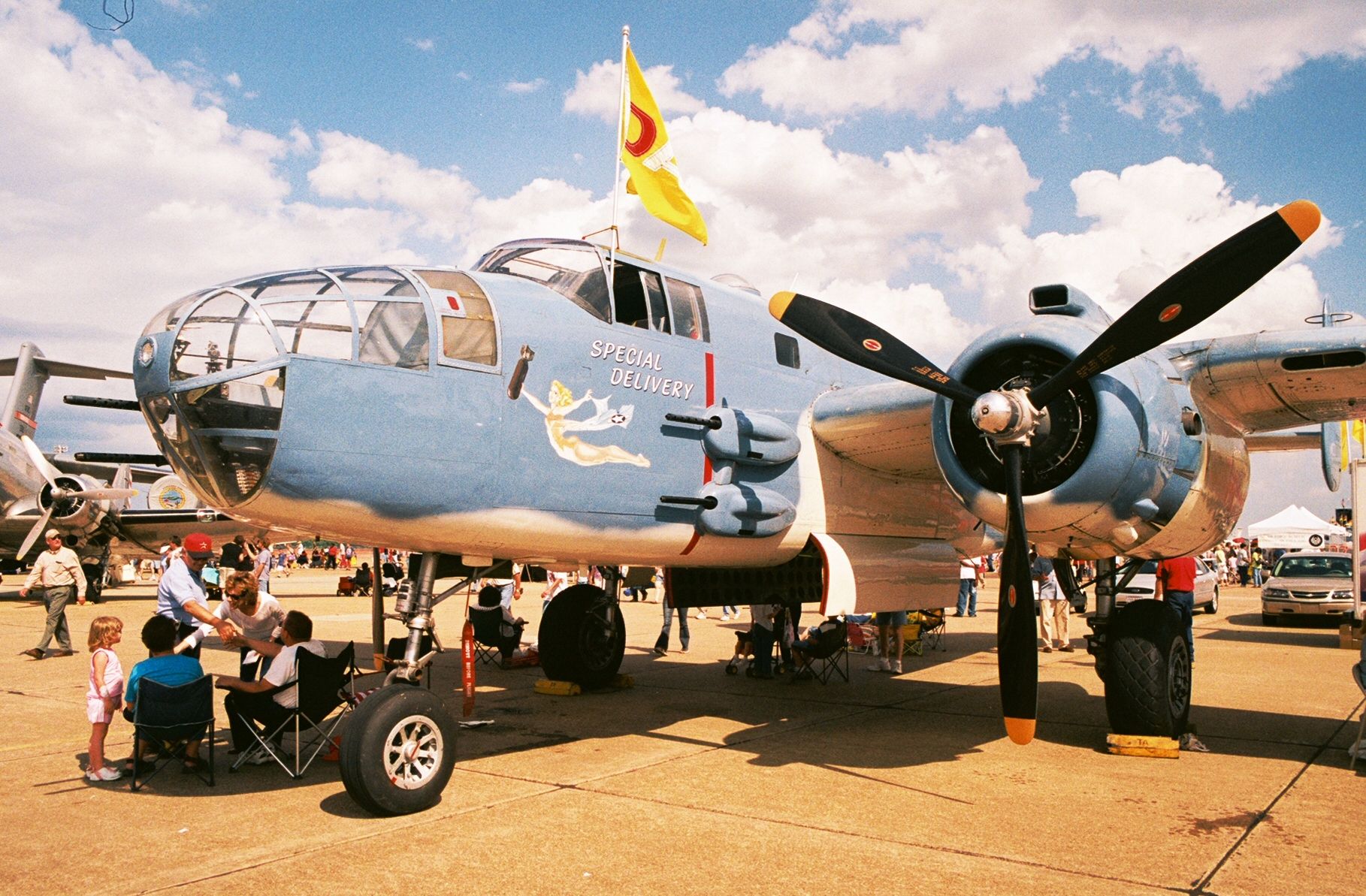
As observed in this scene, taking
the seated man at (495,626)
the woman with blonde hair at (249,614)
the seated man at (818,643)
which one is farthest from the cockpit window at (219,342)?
the seated man at (818,643)

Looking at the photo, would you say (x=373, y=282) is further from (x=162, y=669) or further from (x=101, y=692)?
(x=101, y=692)

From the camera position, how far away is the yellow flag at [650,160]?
928 centimetres

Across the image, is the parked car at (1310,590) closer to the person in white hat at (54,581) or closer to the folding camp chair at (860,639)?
the folding camp chair at (860,639)

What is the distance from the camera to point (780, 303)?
26.3 ft

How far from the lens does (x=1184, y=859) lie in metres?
5.12

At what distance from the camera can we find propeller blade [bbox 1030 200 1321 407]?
6.51 meters

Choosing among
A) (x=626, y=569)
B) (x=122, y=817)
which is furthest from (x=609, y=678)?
(x=122, y=817)

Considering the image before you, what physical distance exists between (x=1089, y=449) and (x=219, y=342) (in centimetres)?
593

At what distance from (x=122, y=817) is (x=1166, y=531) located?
779 centimetres

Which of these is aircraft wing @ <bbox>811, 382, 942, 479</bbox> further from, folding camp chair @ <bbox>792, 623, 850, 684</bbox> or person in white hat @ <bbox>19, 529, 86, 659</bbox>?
person in white hat @ <bbox>19, 529, 86, 659</bbox>

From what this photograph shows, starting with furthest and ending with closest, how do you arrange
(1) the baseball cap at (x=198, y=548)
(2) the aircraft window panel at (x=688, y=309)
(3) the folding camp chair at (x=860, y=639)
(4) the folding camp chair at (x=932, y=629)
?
(4) the folding camp chair at (x=932, y=629), (3) the folding camp chair at (x=860, y=639), (1) the baseball cap at (x=198, y=548), (2) the aircraft window panel at (x=688, y=309)

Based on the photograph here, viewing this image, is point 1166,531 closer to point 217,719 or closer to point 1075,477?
point 1075,477

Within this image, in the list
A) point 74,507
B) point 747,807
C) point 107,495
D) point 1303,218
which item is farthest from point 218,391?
point 74,507

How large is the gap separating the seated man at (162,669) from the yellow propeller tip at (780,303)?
5.20m
